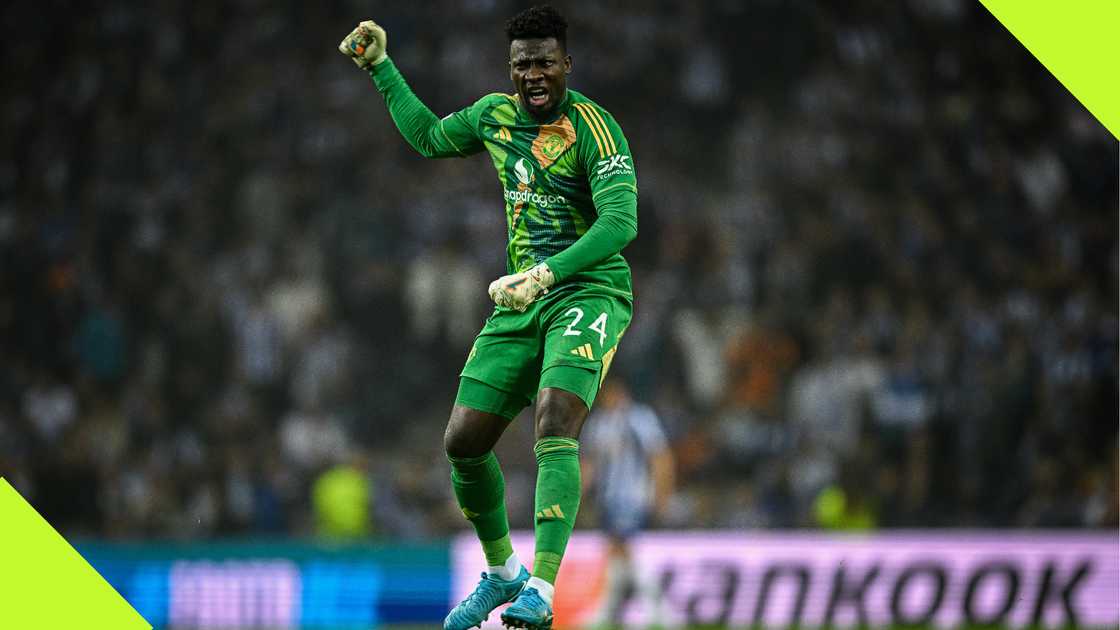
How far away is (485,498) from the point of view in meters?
6.46

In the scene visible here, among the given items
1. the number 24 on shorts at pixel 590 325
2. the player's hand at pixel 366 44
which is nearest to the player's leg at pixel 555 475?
the number 24 on shorts at pixel 590 325

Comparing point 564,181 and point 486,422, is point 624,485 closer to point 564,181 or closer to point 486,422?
point 486,422

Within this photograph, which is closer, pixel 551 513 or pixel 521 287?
pixel 521 287

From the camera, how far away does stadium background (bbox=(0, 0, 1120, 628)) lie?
15.6 metres

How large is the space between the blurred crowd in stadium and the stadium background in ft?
0.13

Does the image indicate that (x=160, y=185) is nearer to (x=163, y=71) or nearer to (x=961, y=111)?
(x=163, y=71)

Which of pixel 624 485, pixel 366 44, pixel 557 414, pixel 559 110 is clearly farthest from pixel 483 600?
pixel 624 485

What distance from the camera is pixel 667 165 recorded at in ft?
61.8

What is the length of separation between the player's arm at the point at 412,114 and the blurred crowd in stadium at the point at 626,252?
9570 millimetres

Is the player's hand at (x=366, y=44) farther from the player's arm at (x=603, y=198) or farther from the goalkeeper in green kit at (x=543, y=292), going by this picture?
the player's arm at (x=603, y=198)

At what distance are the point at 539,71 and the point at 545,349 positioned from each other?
3.71 ft

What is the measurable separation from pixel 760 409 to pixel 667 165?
147 inches

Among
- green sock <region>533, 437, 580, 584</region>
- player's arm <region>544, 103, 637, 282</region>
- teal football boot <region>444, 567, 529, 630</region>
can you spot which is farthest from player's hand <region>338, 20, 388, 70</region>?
teal football boot <region>444, 567, 529, 630</region>

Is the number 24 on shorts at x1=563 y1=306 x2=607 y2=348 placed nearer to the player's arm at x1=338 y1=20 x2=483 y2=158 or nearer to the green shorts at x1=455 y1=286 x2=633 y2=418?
the green shorts at x1=455 y1=286 x2=633 y2=418
